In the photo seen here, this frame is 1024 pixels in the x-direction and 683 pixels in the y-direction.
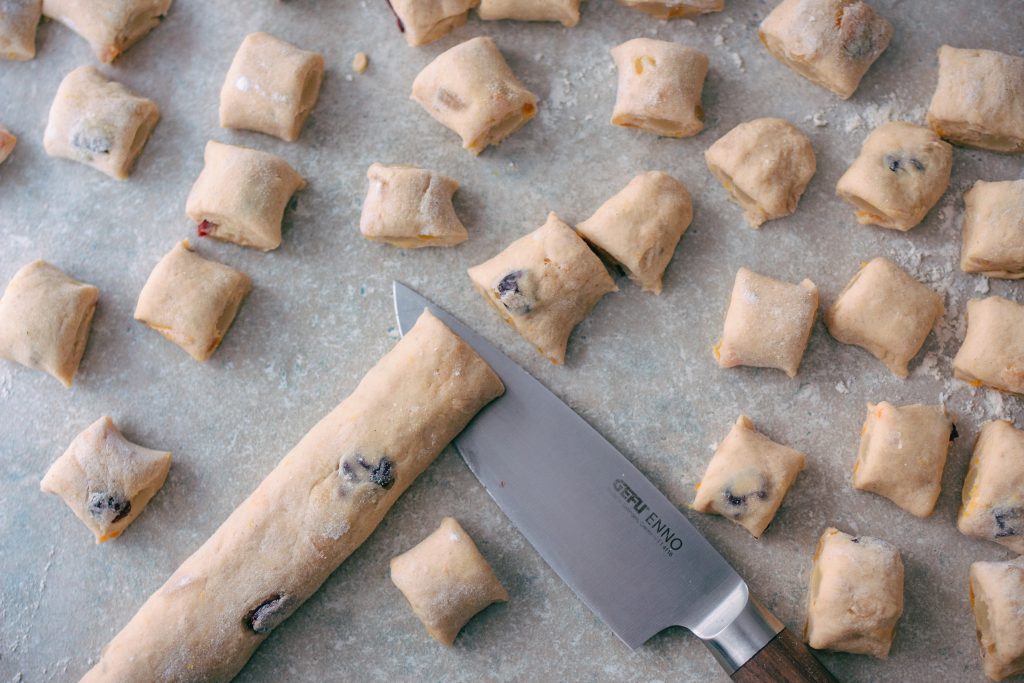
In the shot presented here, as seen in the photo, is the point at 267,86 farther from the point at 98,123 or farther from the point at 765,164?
the point at 765,164

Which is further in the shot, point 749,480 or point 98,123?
point 98,123

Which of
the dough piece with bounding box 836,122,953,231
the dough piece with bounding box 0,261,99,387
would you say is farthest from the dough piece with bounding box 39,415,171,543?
the dough piece with bounding box 836,122,953,231

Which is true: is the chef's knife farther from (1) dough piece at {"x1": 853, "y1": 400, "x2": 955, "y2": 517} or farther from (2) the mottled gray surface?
(1) dough piece at {"x1": 853, "y1": 400, "x2": 955, "y2": 517}

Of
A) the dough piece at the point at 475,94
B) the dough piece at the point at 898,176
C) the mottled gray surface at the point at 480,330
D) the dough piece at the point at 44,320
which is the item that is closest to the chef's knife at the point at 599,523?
the mottled gray surface at the point at 480,330

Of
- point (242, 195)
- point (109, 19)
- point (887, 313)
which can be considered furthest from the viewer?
point (109, 19)

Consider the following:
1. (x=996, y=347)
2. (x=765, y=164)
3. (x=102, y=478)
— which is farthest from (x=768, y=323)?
(x=102, y=478)

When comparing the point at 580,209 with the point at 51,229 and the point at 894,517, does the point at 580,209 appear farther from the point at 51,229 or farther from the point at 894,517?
the point at 51,229
